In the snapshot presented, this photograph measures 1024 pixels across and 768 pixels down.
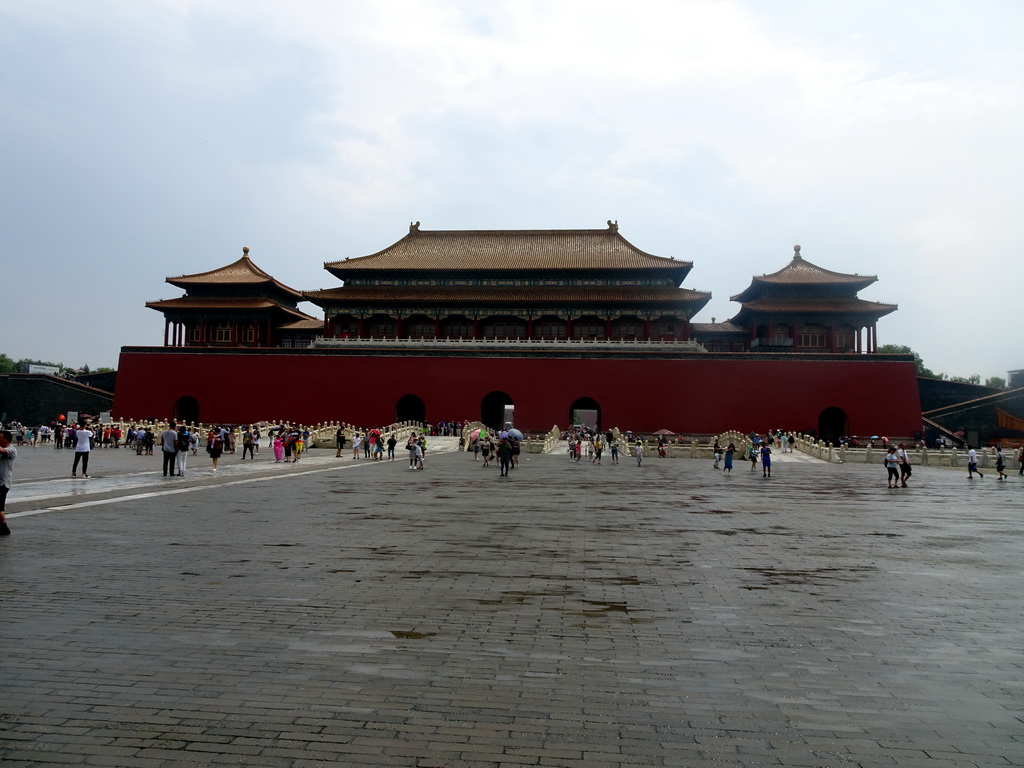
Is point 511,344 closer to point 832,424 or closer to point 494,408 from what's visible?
point 494,408

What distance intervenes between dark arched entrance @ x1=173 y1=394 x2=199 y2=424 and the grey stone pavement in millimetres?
29822

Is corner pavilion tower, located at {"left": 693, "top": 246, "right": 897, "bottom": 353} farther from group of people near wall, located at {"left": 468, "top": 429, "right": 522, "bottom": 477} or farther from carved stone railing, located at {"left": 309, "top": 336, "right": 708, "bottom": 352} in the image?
group of people near wall, located at {"left": 468, "top": 429, "right": 522, "bottom": 477}

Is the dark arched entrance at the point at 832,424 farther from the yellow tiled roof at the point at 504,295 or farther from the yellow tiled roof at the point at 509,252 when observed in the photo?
the yellow tiled roof at the point at 509,252

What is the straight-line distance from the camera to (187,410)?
124 ft

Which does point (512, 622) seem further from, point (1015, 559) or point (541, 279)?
point (541, 279)

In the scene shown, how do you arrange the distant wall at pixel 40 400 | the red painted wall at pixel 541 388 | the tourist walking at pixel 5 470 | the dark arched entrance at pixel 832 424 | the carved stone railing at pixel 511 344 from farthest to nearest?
the distant wall at pixel 40 400 → the carved stone railing at pixel 511 344 → the dark arched entrance at pixel 832 424 → the red painted wall at pixel 541 388 → the tourist walking at pixel 5 470

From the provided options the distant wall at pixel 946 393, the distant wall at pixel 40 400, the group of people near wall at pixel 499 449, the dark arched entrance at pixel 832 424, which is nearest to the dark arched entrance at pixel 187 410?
the distant wall at pixel 40 400

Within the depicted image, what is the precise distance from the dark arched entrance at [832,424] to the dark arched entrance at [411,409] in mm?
18946

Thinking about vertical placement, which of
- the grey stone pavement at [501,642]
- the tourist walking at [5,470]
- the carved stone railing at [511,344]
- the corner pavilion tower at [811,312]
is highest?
the corner pavilion tower at [811,312]

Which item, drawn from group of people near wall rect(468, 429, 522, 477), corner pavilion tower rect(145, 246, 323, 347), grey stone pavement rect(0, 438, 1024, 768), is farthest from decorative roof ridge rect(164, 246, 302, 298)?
grey stone pavement rect(0, 438, 1024, 768)

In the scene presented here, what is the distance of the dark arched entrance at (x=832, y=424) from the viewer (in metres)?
34.5

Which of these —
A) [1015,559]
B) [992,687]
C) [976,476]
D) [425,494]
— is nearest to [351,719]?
[992,687]

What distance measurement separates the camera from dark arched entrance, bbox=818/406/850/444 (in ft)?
113

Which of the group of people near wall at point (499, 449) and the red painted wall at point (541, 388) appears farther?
the red painted wall at point (541, 388)
